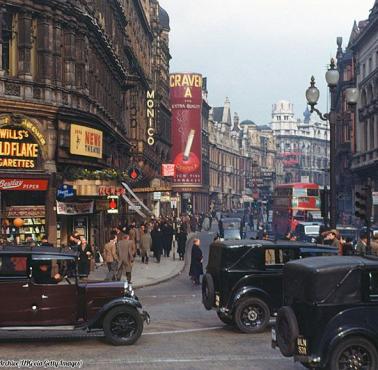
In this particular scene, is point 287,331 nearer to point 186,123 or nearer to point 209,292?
point 209,292

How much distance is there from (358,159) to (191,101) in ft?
82.6

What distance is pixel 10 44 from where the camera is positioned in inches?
1109

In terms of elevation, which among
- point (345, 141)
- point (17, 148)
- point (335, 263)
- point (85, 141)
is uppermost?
point (345, 141)

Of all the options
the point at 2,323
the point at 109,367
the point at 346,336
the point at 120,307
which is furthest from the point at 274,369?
the point at 2,323

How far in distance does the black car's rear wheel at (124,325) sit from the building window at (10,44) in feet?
53.0

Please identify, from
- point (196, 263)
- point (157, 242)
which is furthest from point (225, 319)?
point (157, 242)

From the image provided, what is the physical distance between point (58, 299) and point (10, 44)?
16.7m

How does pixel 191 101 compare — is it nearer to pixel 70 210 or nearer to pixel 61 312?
pixel 70 210

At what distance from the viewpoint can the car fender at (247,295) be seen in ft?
50.7

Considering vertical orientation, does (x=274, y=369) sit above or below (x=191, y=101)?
below

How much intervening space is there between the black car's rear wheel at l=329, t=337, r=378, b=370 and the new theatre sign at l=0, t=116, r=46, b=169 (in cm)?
1951

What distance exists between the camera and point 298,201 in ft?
168

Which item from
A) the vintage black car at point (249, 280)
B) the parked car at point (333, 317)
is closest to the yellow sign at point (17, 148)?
the vintage black car at point (249, 280)

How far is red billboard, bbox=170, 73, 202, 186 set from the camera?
88125mm
